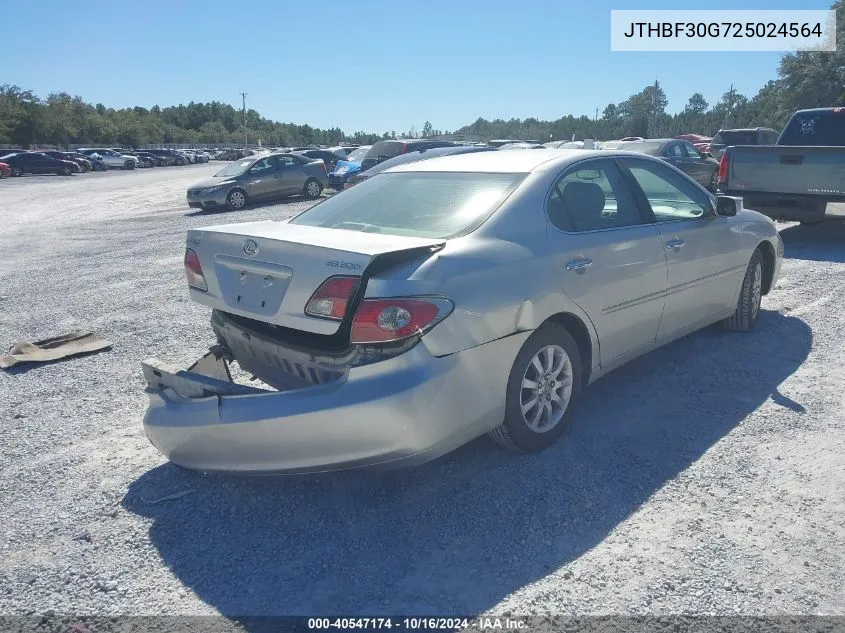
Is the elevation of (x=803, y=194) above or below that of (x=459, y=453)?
above

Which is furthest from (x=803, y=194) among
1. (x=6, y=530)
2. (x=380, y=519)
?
(x=6, y=530)

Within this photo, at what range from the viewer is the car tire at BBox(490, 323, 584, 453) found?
3512 mm

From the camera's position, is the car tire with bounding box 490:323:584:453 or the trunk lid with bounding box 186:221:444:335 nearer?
the trunk lid with bounding box 186:221:444:335

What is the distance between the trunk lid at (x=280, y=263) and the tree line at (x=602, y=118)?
46.1 m

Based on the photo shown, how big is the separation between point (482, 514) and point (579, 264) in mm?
1451

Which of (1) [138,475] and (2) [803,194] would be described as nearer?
(1) [138,475]

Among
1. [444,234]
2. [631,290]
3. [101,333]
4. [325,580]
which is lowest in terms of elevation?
[325,580]

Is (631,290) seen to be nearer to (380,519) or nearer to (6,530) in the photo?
(380,519)

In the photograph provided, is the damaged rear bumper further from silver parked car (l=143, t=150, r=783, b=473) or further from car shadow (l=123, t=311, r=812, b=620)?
car shadow (l=123, t=311, r=812, b=620)

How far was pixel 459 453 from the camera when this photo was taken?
152 inches

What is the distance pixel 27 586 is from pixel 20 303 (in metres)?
5.70

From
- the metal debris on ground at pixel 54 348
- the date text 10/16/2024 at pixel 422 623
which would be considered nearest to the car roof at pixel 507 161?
the date text 10/16/2024 at pixel 422 623

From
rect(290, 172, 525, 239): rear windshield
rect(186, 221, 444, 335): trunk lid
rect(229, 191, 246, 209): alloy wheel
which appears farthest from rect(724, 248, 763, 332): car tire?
rect(229, 191, 246, 209): alloy wheel

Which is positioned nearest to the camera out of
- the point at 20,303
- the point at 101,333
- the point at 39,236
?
the point at 101,333
